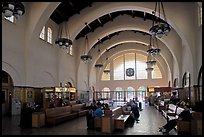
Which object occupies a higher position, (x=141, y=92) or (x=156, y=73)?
(x=156, y=73)

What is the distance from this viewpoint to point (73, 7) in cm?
1934

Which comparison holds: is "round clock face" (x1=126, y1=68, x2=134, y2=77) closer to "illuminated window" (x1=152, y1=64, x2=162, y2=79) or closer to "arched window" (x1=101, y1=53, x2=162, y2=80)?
"arched window" (x1=101, y1=53, x2=162, y2=80)

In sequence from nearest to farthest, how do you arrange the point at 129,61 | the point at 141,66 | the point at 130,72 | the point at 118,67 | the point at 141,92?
the point at 141,92 < the point at 141,66 < the point at 130,72 < the point at 129,61 < the point at 118,67

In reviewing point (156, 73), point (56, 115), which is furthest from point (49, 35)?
point (156, 73)

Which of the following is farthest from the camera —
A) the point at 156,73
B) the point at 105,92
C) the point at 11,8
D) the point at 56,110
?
the point at 105,92

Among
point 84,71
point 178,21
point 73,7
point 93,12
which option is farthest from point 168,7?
point 84,71

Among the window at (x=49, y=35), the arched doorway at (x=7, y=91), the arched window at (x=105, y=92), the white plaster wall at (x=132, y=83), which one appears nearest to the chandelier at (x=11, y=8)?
the arched doorway at (x=7, y=91)

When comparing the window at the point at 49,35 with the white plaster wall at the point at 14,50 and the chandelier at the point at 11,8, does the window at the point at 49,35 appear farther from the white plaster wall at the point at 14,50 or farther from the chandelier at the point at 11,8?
the chandelier at the point at 11,8

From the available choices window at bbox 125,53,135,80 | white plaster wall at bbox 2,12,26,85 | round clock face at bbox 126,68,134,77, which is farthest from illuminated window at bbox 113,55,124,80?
white plaster wall at bbox 2,12,26,85

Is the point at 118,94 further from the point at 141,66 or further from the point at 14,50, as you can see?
the point at 14,50

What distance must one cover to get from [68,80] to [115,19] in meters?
8.65

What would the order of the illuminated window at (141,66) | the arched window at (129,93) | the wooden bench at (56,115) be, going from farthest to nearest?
the arched window at (129,93) → the illuminated window at (141,66) → the wooden bench at (56,115)

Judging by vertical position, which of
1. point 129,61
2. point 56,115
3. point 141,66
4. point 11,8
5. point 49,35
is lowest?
point 56,115

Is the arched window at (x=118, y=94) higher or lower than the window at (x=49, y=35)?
lower
